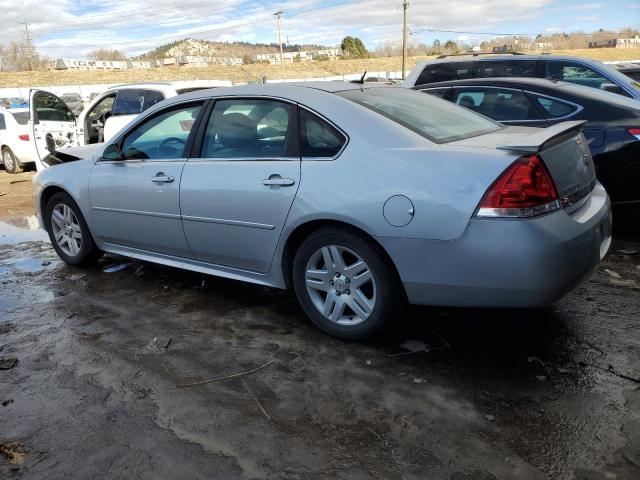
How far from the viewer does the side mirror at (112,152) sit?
4762 millimetres

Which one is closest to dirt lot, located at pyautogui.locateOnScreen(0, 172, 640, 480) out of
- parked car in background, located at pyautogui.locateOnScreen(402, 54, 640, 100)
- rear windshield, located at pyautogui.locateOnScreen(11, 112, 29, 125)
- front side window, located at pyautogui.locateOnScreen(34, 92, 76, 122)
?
parked car in background, located at pyautogui.locateOnScreen(402, 54, 640, 100)

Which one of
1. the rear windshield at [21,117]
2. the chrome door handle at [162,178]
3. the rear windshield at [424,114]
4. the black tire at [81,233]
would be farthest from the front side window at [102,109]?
the rear windshield at [424,114]

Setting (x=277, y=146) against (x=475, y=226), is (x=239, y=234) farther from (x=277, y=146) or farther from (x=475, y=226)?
(x=475, y=226)

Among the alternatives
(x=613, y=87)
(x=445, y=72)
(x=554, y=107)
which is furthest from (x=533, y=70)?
(x=554, y=107)

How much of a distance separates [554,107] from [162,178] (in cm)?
389

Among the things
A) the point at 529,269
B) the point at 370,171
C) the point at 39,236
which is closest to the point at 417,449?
the point at 529,269

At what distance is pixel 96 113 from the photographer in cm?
1075

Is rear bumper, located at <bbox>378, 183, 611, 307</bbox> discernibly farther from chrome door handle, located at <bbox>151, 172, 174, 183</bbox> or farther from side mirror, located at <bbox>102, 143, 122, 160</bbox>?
side mirror, located at <bbox>102, 143, 122, 160</bbox>

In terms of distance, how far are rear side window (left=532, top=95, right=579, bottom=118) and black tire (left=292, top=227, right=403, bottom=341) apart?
Result: 3.36m

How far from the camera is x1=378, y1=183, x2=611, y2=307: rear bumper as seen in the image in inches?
113

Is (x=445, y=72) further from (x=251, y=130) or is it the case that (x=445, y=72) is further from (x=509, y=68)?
(x=251, y=130)

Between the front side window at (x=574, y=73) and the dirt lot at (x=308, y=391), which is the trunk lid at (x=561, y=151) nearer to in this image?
the dirt lot at (x=308, y=391)

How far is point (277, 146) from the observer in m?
3.74

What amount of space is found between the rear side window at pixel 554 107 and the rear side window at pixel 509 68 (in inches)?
111
